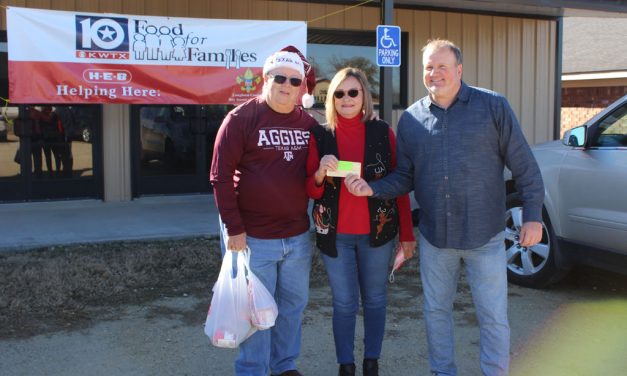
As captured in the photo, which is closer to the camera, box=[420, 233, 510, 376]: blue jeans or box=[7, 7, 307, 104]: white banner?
box=[420, 233, 510, 376]: blue jeans

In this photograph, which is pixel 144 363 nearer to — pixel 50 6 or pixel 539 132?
pixel 50 6

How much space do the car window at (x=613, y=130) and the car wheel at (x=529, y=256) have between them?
2.65 feet

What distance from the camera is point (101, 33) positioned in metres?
7.96

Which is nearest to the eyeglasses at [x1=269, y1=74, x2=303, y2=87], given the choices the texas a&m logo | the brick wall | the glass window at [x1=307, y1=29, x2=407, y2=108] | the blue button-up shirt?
the blue button-up shirt

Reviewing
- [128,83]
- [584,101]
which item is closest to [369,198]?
[128,83]

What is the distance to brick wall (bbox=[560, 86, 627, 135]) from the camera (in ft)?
55.6

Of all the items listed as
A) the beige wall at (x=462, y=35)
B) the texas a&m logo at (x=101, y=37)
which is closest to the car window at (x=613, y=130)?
the texas a&m logo at (x=101, y=37)

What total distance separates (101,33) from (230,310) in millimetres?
5636

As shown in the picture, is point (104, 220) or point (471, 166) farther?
point (104, 220)

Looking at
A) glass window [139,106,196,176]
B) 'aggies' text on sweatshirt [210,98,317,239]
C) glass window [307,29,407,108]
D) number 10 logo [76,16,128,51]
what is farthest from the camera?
glass window [307,29,407,108]

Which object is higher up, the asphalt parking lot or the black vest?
the black vest

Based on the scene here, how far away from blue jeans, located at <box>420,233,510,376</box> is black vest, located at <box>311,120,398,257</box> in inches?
9.4

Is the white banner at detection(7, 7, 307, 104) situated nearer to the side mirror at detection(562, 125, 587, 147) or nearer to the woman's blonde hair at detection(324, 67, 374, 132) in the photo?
the side mirror at detection(562, 125, 587, 147)

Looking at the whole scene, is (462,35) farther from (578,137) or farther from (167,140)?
(578,137)
